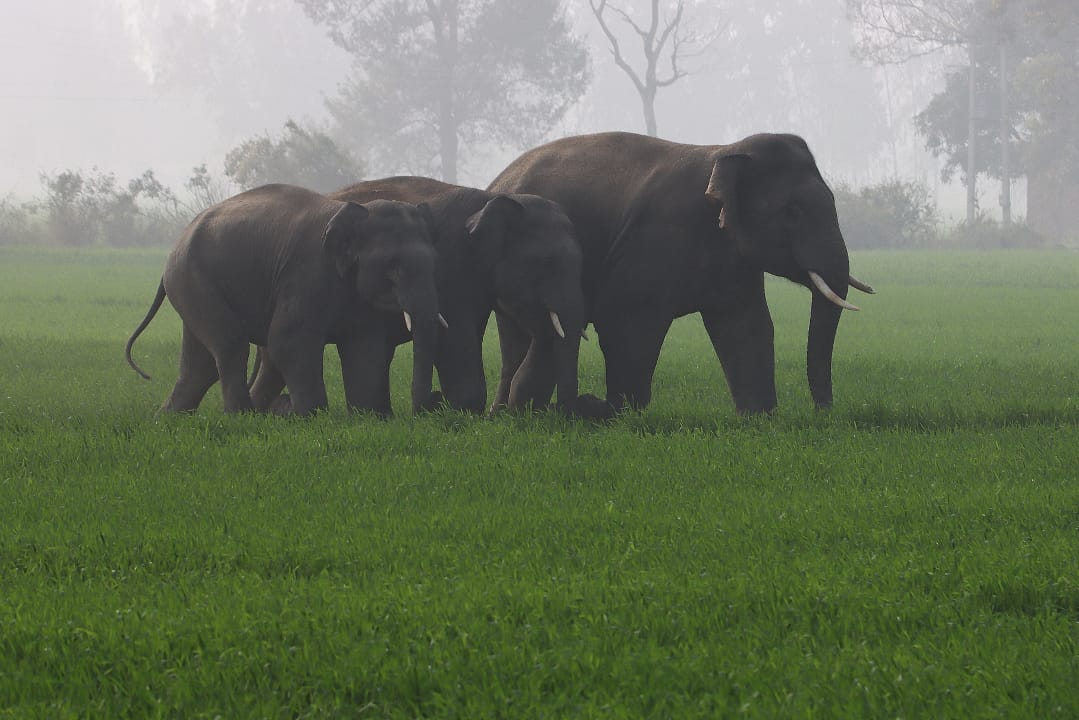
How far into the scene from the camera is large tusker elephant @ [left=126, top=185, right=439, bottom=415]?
10.3 meters

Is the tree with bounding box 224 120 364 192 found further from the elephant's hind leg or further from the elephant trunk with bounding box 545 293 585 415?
the elephant trunk with bounding box 545 293 585 415

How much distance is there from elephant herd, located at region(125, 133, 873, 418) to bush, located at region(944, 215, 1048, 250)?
152 ft

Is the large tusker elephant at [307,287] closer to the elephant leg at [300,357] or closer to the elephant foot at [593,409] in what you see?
the elephant leg at [300,357]

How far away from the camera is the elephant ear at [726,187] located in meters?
10.4

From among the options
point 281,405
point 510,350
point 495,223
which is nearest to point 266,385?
point 281,405

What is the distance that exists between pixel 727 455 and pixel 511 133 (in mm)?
59713

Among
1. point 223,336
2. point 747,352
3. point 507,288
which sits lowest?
point 747,352

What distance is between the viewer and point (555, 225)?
1054 cm

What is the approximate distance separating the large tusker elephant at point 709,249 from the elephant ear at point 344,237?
5.43 feet

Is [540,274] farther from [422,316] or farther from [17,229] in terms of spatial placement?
[17,229]

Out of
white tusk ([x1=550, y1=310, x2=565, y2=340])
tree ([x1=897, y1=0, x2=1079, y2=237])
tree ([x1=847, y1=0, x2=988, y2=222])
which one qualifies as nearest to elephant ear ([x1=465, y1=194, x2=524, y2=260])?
white tusk ([x1=550, y1=310, x2=565, y2=340])

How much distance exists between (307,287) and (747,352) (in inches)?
124

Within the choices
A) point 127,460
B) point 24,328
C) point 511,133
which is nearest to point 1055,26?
point 511,133

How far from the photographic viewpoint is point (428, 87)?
66.1 meters
